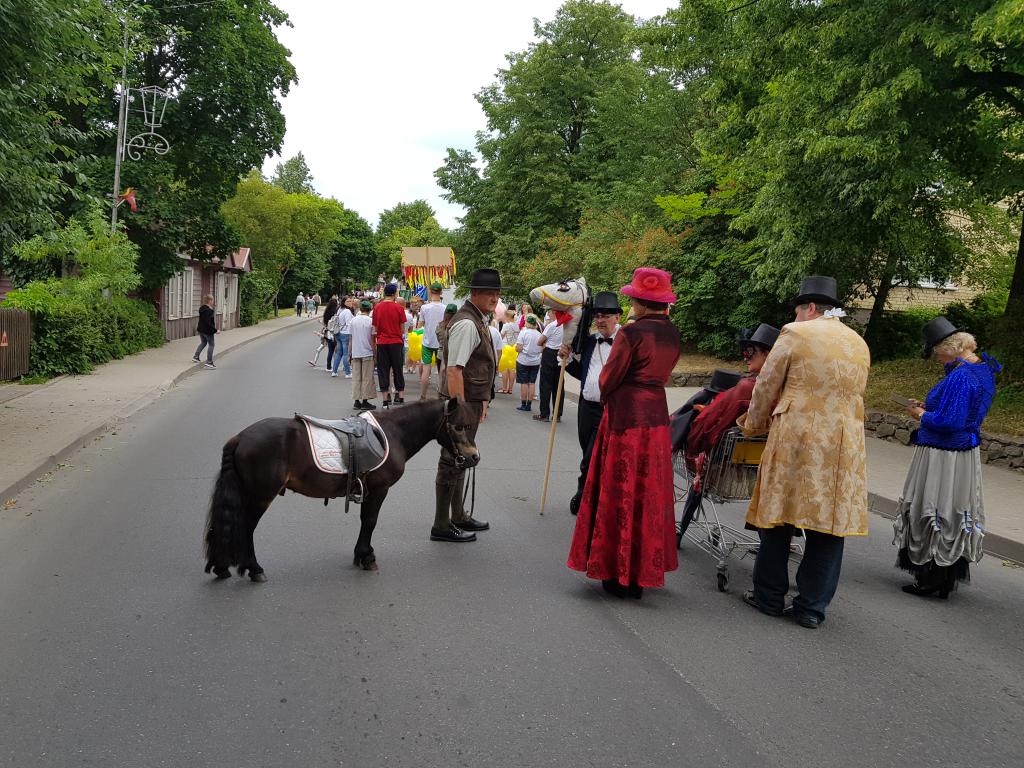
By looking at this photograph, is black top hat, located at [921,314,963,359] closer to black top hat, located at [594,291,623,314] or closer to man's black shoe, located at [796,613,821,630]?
man's black shoe, located at [796,613,821,630]

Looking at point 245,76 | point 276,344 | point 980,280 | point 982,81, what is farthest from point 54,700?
point 276,344

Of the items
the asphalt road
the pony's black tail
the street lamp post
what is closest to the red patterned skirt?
the asphalt road

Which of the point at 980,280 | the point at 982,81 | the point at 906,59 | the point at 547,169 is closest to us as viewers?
the point at 906,59

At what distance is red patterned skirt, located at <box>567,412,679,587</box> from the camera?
4.96 metres

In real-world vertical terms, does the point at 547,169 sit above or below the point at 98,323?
above

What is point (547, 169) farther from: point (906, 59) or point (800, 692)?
point (800, 692)

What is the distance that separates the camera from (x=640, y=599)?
5.14 metres

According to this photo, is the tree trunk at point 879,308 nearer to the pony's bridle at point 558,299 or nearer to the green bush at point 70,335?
the pony's bridle at point 558,299

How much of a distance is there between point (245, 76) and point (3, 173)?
1829 centimetres

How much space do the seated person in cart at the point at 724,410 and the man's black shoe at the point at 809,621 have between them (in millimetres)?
1205

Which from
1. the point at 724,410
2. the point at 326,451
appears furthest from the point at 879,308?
the point at 326,451

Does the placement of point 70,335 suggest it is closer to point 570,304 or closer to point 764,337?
point 570,304

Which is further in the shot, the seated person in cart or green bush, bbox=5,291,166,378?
green bush, bbox=5,291,166,378

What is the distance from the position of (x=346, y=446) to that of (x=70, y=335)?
559 inches
